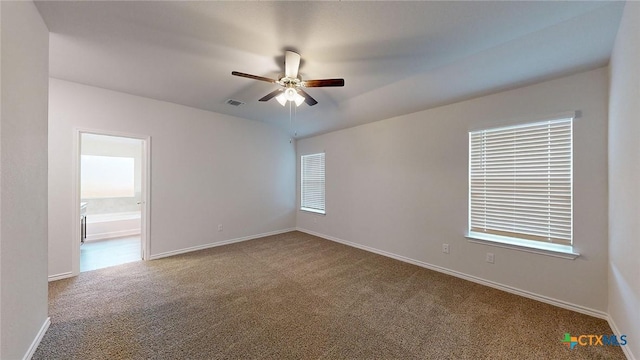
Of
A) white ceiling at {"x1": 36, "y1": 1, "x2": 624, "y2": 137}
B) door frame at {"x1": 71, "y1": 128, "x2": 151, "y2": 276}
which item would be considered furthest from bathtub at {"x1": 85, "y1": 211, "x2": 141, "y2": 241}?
white ceiling at {"x1": 36, "y1": 1, "x2": 624, "y2": 137}

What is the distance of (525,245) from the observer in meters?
2.54

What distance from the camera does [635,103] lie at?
4.99 ft

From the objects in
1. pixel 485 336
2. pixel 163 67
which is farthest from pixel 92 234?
pixel 485 336

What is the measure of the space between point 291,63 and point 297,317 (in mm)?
2585

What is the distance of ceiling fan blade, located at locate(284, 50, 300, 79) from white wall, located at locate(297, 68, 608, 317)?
2.19 m

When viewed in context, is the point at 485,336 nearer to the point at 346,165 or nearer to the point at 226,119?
the point at 346,165

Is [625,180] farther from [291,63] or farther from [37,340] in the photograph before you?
[37,340]

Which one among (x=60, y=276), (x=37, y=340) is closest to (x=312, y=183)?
(x=60, y=276)

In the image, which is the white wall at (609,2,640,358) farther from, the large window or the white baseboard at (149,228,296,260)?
the white baseboard at (149,228,296,260)

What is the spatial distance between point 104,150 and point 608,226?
31.1 feet

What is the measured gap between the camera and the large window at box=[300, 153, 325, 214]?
17.5ft

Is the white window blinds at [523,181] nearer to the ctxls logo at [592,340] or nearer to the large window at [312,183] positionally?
the ctxls logo at [592,340]

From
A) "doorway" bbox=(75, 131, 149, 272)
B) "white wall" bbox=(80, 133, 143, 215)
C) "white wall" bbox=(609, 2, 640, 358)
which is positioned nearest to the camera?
"white wall" bbox=(609, 2, 640, 358)

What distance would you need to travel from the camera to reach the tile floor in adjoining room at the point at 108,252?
11.6ft
